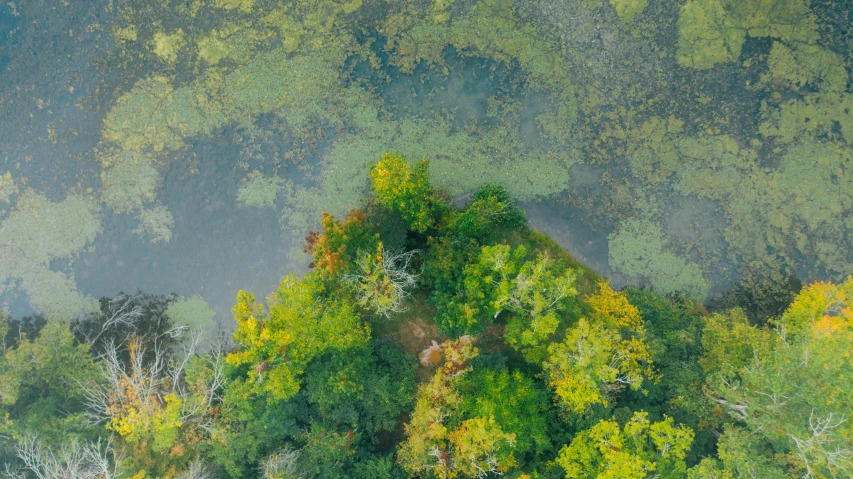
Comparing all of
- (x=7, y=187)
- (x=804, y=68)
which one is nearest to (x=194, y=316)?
(x=7, y=187)

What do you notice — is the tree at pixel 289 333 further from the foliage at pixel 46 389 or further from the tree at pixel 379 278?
the foliage at pixel 46 389

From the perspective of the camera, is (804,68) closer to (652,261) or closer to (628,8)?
(628,8)

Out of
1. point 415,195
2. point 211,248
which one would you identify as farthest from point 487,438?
point 211,248

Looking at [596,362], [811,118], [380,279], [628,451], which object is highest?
[811,118]

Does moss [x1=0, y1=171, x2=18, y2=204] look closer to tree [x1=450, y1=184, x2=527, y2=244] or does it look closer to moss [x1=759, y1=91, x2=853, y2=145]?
tree [x1=450, y1=184, x2=527, y2=244]

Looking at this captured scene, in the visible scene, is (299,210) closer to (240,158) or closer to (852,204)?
(240,158)

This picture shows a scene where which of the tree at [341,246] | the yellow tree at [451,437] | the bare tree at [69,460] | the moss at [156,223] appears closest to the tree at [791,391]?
the yellow tree at [451,437]

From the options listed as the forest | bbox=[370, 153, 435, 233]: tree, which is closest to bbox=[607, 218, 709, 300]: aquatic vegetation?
the forest
